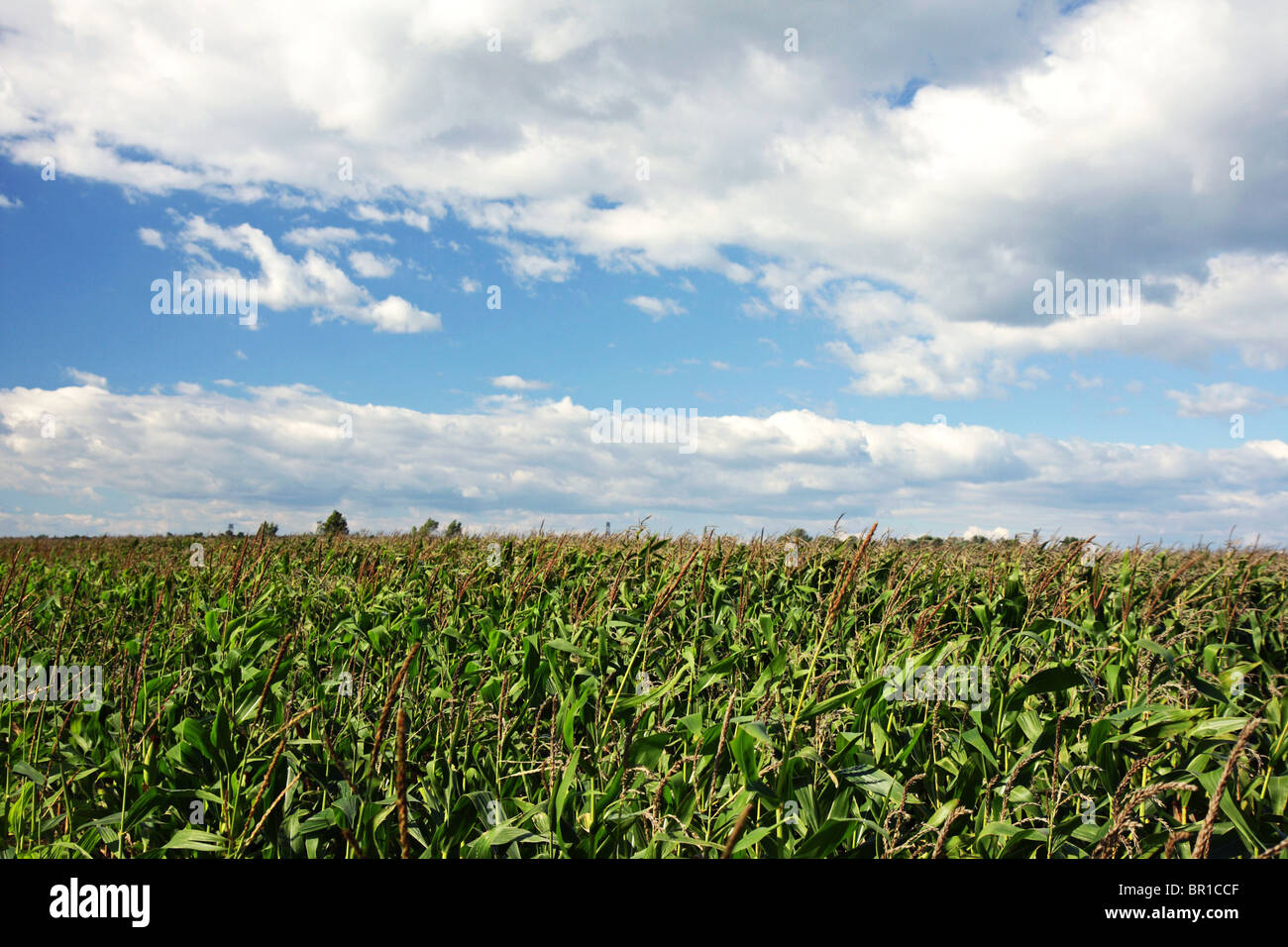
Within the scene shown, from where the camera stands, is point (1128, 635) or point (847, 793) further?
point (1128, 635)

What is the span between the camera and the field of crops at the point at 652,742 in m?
3.05

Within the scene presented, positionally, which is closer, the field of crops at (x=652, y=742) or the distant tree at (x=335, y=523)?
the field of crops at (x=652, y=742)

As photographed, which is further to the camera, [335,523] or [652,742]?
[335,523]

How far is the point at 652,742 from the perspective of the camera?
11.4ft

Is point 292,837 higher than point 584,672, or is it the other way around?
point 584,672

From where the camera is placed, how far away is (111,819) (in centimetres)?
322

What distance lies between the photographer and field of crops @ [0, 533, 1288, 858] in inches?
120

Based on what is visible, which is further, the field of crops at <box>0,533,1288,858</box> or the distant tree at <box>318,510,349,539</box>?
the distant tree at <box>318,510,349,539</box>
